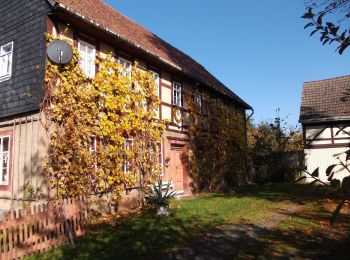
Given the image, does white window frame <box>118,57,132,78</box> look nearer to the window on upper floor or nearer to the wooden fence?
the window on upper floor

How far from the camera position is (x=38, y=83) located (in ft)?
31.6

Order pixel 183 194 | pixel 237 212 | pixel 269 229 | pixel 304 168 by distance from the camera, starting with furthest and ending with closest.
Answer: pixel 183 194
pixel 237 212
pixel 269 229
pixel 304 168

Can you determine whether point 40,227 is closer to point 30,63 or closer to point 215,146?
point 30,63

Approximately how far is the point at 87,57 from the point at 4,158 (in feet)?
13.2

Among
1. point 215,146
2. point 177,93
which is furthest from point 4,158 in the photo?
point 215,146

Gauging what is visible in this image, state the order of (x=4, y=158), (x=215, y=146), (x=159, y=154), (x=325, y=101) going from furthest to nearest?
(x=325, y=101) → (x=215, y=146) → (x=159, y=154) → (x=4, y=158)

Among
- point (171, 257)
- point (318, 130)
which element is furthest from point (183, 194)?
point (318, 130)

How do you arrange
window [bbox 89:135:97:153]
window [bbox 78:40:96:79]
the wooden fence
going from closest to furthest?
the wooden fence
window [bbox 89:135:97:153]
window [bbox 78:40:96:79]

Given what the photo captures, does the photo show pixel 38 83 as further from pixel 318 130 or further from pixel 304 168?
pixel 318 130

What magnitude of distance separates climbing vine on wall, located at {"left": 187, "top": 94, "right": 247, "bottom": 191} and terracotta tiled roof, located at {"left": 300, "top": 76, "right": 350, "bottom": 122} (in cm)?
488

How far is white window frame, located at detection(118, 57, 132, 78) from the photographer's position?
39.4 feet

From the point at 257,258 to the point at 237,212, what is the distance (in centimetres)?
431

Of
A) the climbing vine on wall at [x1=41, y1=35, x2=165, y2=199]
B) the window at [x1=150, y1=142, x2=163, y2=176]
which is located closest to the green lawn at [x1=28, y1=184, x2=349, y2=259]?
the climbing vine on wall at [x1=41, y1=35, x2=165, y2=199]

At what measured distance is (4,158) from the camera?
10711 mm
